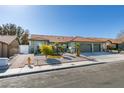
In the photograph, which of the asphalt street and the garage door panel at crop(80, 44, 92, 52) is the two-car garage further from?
the asphalt street

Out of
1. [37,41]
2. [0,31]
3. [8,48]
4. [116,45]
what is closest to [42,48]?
[8,48]

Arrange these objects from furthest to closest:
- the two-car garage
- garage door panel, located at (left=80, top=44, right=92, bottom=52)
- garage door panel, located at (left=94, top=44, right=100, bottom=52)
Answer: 1. garage door panel, located at (left=94, top=44, right=100, bottom=52)
2. the two-car garage
3. garage door panel, located at (left=80, top=44, right=92, bottom=52)

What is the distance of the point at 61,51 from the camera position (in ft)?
99.7

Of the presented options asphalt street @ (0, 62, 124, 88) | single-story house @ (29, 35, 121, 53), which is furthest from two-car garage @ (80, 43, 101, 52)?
asphalt street @ (0, 62, 124, 88)

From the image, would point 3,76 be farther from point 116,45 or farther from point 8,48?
point 116,45

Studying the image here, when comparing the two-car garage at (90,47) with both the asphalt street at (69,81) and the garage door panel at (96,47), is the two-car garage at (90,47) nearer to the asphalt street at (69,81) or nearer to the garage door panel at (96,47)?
the garage door panel at (96,47)

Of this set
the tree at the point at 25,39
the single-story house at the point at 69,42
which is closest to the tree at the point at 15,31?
the tree at the point at 25,39

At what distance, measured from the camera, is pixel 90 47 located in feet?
124

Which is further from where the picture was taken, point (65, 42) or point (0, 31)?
point (0, 31)

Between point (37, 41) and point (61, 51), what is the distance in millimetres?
5760

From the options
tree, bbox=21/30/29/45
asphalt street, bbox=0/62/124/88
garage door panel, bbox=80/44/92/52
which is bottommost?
asphalt street, bbox=0/62/124/88

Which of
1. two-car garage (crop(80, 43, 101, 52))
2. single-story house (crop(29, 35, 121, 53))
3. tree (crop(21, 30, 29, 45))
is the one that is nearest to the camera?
single-story house (crop(29, 35, 121, 53))

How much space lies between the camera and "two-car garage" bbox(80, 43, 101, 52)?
36688 millimetres

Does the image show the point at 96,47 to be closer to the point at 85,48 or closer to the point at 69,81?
the point at 85,48
